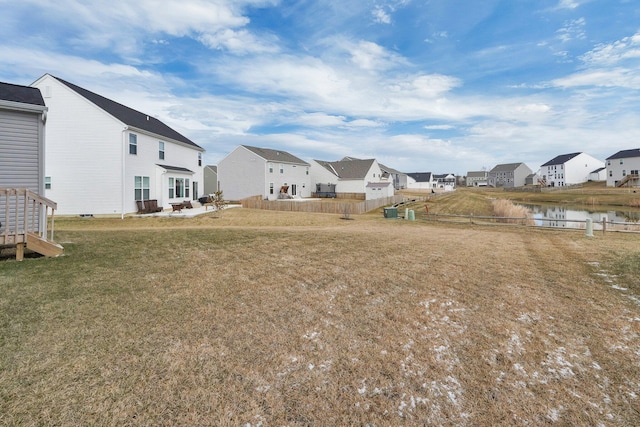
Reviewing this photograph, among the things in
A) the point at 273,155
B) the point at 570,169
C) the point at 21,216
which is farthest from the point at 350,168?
the point at 570,169

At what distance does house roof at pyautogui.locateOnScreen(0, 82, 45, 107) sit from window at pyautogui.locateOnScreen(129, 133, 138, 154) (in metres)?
12.0

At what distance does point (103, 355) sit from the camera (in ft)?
15.0

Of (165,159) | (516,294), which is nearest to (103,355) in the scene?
(516,294)

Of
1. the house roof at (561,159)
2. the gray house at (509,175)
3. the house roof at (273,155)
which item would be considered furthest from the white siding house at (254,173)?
the gray house at (509,175)

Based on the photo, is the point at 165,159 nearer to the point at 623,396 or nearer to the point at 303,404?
the point at 303,404

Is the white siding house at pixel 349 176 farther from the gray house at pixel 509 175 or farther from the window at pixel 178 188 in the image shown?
the gray house at pixel 509 175

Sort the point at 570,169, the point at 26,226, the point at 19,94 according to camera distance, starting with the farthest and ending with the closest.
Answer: the point at 570,169 < the point at 19,94 < the point at 26,226

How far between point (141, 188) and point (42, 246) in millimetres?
16590

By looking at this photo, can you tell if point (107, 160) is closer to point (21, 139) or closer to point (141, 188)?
point (141, 188)

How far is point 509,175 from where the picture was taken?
4331 inches

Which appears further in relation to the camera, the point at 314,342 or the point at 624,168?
the point at 624,168

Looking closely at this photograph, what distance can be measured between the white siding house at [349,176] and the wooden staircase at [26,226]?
46090 mm

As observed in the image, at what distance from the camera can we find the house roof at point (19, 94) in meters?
10.2

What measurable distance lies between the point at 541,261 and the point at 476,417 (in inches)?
345
